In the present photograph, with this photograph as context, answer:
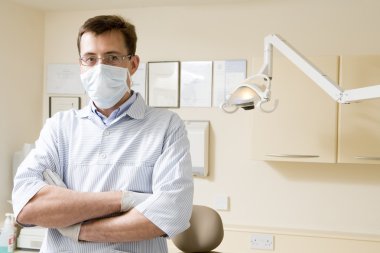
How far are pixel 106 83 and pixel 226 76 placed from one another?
1.79m

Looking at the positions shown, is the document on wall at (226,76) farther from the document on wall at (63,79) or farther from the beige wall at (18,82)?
the beige wall at (18,82)

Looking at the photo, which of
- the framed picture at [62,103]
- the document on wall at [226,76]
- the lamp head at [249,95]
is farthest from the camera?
the framed picture at [62,103]

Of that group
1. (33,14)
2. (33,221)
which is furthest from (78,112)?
(33,14)

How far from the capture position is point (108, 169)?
1400 mm

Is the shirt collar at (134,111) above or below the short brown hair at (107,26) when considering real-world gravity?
below

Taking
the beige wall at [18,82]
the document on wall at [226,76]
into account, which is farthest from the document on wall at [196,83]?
the beige wall at [18,82]

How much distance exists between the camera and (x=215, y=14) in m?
3.23

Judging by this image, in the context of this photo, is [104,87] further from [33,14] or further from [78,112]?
[33,14]

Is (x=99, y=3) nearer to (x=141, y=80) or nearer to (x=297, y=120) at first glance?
(x=141, y=80)

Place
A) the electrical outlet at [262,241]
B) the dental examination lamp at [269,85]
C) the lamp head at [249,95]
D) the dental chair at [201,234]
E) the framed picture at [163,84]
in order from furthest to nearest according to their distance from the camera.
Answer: the framed picture at [163,84], the electrical outlet at [262,241], the lamp head at [249,95], the dental examination lamp at [269,85], the dental chair at [201,234]

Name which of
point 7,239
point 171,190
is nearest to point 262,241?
point 7,239

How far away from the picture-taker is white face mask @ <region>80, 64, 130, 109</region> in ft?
4.89

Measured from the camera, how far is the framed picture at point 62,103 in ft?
11.5

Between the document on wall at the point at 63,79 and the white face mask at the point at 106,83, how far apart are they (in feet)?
6.60
